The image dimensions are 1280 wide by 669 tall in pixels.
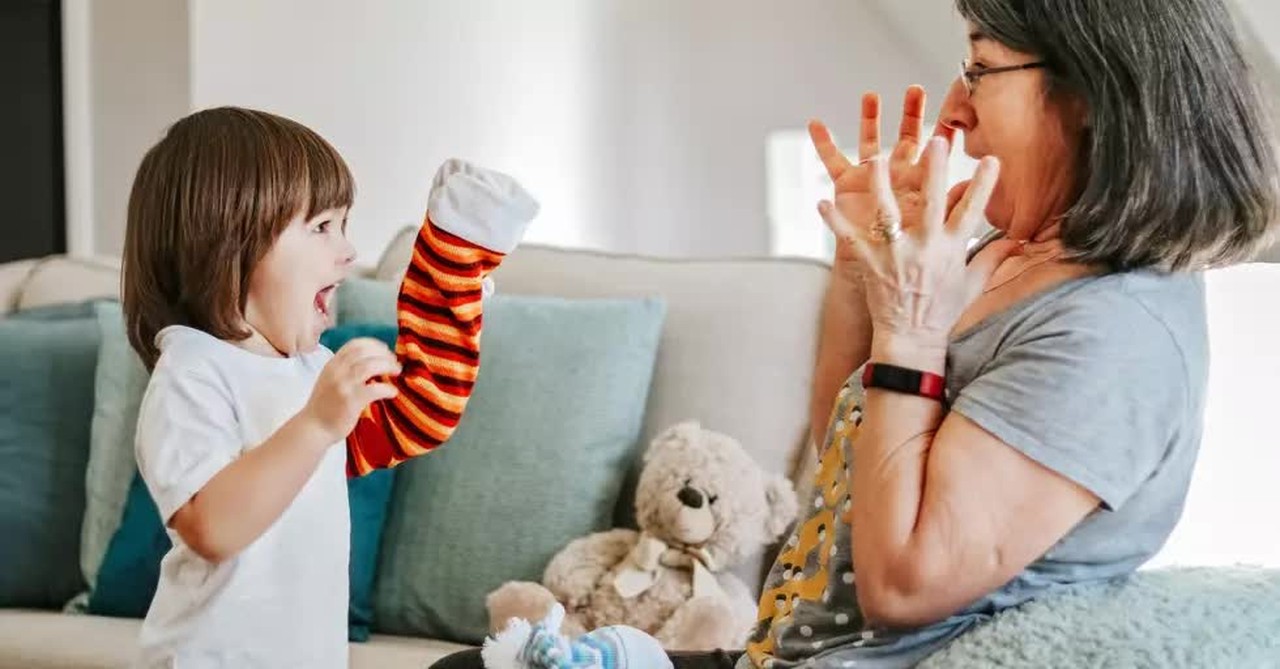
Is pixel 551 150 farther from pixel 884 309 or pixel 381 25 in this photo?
pixel 884 309

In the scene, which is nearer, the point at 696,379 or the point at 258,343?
the point at 258,343

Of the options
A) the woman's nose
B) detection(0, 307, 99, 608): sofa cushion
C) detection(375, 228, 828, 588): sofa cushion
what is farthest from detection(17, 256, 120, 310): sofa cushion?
the woman's nose

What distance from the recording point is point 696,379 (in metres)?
2.27

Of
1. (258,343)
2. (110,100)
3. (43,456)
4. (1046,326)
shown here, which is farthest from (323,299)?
(110,100)

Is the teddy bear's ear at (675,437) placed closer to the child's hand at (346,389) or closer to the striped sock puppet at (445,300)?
the striped sock puppet at (445,300)

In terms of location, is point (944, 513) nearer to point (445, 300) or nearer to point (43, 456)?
point (445, 300)

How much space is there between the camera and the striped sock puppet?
1.32 m

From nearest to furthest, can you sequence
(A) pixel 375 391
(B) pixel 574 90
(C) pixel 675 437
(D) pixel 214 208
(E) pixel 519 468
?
(A) pixel 375 391 → (D) pixel 214 208 → (C) pixel 675 437 → (E) pixel 519 468 → (B) pixel 574 90

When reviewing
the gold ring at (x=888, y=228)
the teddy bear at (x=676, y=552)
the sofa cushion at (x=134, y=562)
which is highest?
the gold ring at (x=888, y=228)

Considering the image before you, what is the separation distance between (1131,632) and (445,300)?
0.64 m

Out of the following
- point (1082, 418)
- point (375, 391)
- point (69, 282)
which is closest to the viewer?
point (1082, 418)

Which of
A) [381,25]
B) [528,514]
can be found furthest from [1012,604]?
[381,25]

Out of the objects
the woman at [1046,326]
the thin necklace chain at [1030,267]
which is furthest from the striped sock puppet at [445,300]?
the thin necklace chain at [1030,267]

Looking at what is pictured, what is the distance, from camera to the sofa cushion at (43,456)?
2.46m
